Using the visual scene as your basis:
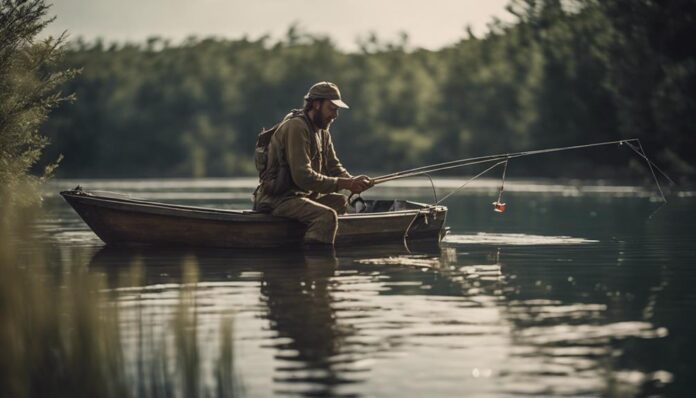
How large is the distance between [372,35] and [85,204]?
9213 cm

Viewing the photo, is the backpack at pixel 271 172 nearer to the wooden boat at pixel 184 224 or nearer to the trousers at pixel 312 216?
the trousers at pixel 312 216

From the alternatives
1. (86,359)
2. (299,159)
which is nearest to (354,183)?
(299,159)

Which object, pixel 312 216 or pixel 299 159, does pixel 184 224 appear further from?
pixel 299 159

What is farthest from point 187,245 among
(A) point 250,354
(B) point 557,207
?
(B) point 557,207

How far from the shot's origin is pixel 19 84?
18.7 meters

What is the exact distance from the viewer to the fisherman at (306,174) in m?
15.5

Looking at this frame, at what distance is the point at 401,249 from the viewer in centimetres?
1689

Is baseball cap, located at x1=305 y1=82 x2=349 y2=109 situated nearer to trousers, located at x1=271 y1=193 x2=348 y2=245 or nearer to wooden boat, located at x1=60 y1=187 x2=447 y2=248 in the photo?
trousers, located at x1=271 y1=193 x2=348 y2=245

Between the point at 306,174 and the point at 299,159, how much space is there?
20cm

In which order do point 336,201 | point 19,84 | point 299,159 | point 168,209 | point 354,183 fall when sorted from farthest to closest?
1. point 19,84
2. point 336,201
3. point 354,183
4. point 168,209
5. point 299,159

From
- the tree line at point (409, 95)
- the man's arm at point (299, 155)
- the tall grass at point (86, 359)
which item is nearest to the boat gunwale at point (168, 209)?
the man's arm at point (299, 155)

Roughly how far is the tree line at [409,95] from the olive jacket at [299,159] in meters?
26.4

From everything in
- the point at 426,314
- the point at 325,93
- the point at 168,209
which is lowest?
the point at 426,314

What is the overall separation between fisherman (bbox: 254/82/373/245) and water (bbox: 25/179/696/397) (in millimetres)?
474
